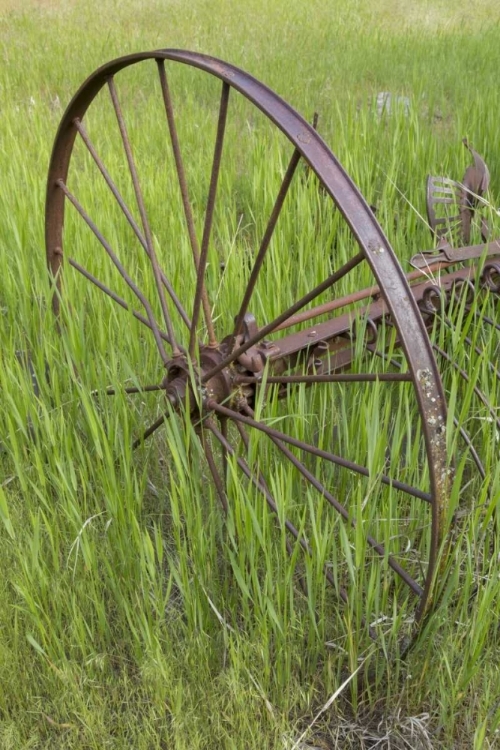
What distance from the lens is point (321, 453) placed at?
46.1 inches

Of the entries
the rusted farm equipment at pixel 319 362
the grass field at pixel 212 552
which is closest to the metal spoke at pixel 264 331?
the rusted farm equipment at pixel 319 362

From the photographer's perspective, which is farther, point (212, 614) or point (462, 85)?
point (462, 85)

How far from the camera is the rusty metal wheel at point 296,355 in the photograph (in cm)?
106

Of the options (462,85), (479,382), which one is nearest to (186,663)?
(479,382)

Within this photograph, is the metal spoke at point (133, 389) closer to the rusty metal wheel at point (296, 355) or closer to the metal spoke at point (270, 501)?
the rusty metal wheel at point (296, 355)

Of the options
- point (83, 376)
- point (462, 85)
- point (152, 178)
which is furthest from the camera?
point (462, 85)

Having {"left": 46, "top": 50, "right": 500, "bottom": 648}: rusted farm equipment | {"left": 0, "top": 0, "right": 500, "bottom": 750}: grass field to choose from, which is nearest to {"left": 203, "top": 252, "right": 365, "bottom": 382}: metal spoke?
{"left": 46, "top": 50, "right": 500, "bottom": 648}: rusted farm equipment

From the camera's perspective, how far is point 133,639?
125cm

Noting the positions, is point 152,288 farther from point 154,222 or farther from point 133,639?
point 133,639

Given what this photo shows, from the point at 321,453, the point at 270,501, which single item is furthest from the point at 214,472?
the point at 321,453

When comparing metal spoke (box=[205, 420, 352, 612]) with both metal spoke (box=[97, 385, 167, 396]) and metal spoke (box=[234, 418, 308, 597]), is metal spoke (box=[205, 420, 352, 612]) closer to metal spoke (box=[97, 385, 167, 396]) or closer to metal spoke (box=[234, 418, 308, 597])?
metal spoke (box=[234, 418, 308, 597])

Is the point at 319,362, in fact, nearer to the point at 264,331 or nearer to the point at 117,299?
the point at 264,331

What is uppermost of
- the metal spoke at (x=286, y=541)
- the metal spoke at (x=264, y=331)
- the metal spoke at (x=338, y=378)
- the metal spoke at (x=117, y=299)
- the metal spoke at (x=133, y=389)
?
the metal spoke at (x=117, y=299)

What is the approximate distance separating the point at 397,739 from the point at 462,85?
152 inches
